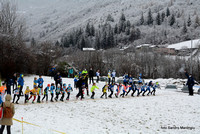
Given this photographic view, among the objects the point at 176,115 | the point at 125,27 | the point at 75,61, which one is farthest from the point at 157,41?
the point at 176,115

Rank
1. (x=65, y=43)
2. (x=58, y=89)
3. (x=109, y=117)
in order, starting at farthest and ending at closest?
(x=65, y=43)
(x=58, y=89)
(x=109, y=117)

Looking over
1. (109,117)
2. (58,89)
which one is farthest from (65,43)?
(109,117)

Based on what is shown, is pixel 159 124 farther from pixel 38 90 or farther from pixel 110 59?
pixel 110 59

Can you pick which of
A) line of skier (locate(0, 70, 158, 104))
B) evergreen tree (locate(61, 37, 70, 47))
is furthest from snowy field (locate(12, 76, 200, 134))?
evergreen tree (locate(61, 37, 70, 47))

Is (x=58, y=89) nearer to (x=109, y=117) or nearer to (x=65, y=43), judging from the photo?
(x=109, y=117)

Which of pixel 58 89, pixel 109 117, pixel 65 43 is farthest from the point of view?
pixel 65 43

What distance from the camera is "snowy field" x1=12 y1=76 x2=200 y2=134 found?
30.1 feet

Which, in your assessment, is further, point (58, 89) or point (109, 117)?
point (58, 89)

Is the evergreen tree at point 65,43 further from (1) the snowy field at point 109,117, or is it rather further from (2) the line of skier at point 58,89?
(1) the snowy field at point 109,117

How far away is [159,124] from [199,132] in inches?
95.9

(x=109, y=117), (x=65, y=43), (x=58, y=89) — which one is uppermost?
(x=65, y=43)

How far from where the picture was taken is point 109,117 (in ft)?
38.5

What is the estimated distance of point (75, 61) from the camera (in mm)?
70000

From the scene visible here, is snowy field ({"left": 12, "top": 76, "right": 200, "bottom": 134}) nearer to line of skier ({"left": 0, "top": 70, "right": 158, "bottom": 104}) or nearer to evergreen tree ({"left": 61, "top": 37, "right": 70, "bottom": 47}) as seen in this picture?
line of skier ({"left": 0, "top": 70, "right": 158, "bottom": 104})
